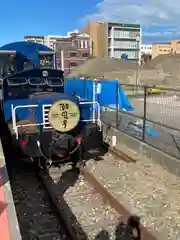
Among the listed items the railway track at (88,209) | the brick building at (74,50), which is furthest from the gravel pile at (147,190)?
the brick building at (74,50)

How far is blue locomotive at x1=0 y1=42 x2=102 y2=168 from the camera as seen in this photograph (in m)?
6.39

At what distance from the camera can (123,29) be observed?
11725 cm

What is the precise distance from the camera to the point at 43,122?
6.48m

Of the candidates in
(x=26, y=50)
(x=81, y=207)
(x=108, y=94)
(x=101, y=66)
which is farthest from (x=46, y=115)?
(x=101, y=66)

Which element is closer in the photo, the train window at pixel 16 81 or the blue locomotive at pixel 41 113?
the blue locomotive at pixel 41 113

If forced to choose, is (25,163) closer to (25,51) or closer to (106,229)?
(25,51)

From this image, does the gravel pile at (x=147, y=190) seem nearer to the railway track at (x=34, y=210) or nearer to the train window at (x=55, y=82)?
the railway track at (x=34, y=210)

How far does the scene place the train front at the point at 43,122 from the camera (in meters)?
6.36

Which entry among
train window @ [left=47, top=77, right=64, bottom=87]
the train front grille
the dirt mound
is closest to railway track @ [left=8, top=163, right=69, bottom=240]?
the train front grille

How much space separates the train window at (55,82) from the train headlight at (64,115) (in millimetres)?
1834

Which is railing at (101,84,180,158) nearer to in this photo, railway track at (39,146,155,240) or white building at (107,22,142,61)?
railway track at (39,146,155,240)

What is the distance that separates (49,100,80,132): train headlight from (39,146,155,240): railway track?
123 centimetres

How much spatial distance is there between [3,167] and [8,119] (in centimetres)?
247

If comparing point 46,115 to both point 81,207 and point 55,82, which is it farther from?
point 81,207
